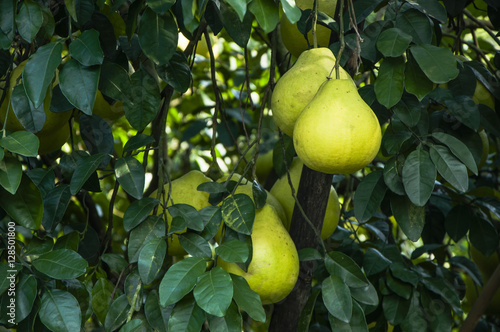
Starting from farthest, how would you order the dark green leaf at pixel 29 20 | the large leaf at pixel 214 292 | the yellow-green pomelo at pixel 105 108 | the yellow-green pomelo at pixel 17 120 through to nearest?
the yellow-green pomelo at pixel 105 108 → the yellow-green pomelo at pixel 17 120 → the dark green leaf at pixel 29 20 → the large leaf at pixel 214 292

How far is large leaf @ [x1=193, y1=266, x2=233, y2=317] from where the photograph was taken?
0.81 metres

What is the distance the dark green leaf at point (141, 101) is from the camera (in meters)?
1.06

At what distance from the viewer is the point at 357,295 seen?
1.02m

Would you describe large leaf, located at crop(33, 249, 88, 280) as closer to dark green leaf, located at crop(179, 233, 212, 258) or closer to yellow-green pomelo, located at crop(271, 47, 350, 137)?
dark green leaf, located at crop(179, 233, 212, 258)

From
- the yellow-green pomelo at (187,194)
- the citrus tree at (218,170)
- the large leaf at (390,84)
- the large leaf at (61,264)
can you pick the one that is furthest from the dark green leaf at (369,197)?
the large leaf at (61,264)

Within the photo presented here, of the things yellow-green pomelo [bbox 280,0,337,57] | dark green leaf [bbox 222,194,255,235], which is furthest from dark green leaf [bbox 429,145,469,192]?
yellow-green pomelo [bbox 280,0,337,57]

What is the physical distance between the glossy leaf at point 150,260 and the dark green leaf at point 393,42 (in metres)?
0.48

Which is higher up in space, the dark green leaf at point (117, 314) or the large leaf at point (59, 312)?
the large leaf at point (59, 312)

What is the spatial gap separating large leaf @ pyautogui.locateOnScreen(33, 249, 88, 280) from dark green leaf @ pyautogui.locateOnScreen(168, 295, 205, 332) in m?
0.17

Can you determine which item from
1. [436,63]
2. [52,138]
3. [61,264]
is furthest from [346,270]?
[52,138]

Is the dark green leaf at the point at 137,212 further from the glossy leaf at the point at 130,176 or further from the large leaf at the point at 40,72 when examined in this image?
the large leaf at the point at 40,72

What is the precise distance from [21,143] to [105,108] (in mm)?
453

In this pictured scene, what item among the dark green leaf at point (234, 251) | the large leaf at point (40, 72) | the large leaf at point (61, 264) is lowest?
the large leaf at point (61, 264)

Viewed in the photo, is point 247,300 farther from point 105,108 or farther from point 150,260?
point 105,108
